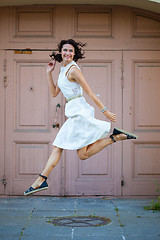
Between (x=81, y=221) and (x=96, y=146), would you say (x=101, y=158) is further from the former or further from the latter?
(x=96, y=146)

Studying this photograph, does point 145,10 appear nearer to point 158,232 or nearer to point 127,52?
point 127,52

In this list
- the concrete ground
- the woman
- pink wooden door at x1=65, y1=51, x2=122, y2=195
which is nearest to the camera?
the woman

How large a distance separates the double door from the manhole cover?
144 centimetres

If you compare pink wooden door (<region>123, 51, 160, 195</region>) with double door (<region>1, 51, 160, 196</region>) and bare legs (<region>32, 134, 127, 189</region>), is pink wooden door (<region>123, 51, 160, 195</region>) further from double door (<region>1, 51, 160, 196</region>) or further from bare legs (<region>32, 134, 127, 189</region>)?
bare legs (<region>32, 134, 127, 189</region>)

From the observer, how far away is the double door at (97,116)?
766cm

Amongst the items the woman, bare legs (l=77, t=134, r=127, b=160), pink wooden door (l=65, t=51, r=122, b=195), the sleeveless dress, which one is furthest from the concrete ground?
the sleeveless dress

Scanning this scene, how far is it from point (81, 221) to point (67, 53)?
2.42m

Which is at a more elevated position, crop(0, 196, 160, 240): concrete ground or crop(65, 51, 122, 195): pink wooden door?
crop(65, 51, 122, 195): pink wooden door

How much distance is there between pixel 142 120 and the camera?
7.73 metres

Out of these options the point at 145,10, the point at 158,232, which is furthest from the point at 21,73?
Answer: the point at 158,232

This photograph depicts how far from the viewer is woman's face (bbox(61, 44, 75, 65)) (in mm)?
5188

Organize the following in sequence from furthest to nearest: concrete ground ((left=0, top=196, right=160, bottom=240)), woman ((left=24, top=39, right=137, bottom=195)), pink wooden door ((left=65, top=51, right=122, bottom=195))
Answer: pink wooden door ((left=65, top=51, right=122, bottom=195))
concrete ground ((left=0, top=196, right=160, bottom=240))
woman ((left=24, top=39, right=137, bottom=195))

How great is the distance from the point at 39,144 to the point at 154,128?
2116 millimetres

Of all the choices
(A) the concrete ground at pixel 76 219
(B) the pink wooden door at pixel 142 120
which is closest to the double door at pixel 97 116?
(B) the pink wooden door at pixel 142 120
